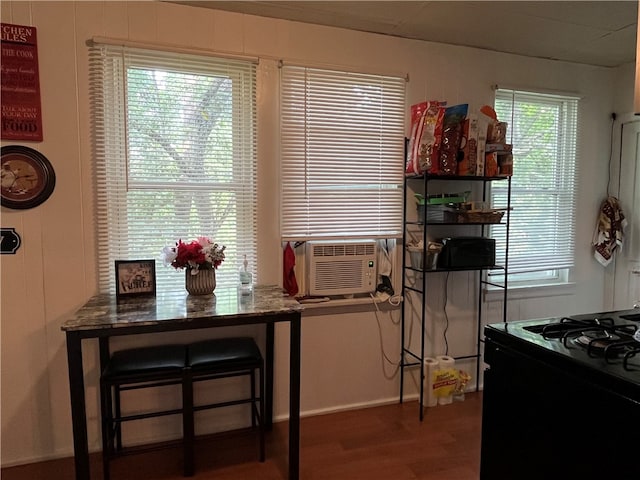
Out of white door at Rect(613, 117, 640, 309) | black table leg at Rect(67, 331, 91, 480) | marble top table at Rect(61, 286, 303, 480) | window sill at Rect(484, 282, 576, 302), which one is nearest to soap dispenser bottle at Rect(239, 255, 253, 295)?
marble top table at Rect(61, 286, 303, 480)

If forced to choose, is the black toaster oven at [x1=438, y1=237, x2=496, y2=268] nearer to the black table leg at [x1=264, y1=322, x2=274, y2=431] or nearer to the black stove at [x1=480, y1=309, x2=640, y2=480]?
the black stove at [x1=480, y1=309, x2=640, y2=480]

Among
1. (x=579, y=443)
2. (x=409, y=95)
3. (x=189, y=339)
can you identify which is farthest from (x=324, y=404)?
(x=409, y=95)

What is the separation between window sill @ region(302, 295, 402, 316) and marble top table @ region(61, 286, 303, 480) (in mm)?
388

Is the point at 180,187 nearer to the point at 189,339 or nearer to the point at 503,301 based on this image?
the point at 189,339

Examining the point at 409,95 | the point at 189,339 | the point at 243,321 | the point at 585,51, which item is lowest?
the point at 189,339

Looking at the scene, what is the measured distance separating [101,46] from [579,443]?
2725 millimetres

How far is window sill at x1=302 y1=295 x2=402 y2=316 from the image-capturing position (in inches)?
108

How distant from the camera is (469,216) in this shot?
2.71 m

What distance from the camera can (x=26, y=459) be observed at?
7.49ft

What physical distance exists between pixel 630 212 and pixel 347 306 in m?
2.50

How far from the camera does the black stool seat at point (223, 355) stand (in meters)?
2.14

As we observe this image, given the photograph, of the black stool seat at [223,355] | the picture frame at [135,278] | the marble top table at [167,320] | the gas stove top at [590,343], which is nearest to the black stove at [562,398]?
the gas stove top at [590,343]

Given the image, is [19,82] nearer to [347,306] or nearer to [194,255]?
[194,255]

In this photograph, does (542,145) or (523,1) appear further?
(542,145)
